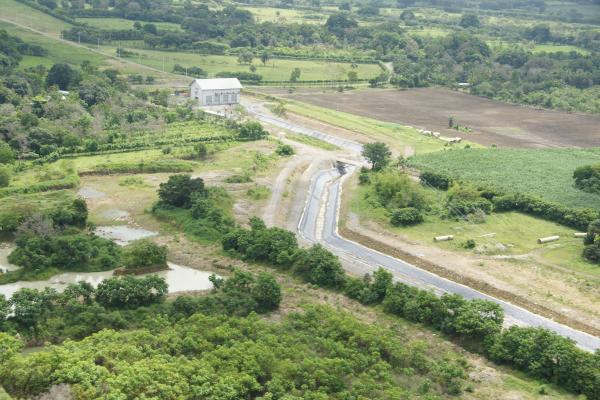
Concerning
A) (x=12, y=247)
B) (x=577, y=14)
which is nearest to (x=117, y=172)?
(x=12, y=247)

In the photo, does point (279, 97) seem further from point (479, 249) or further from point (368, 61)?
point (479, 249)

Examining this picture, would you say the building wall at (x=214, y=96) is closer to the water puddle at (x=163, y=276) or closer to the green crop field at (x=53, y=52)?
the green crop field at (x=53, y=52)

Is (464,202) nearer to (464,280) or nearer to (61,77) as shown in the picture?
(464,280)

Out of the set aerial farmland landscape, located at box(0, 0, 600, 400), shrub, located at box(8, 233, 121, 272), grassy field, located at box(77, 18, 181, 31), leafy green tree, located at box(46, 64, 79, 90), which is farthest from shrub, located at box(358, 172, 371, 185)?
grassy field, located at box(77, 18, 181, 31)

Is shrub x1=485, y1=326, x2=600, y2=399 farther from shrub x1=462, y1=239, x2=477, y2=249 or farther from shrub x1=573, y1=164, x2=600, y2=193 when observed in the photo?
shrub x1=573, y1=164, x2=600, y2=193

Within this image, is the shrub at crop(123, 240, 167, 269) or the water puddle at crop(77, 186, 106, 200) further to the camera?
the water puddle at crop(77, 186, 106, 200)

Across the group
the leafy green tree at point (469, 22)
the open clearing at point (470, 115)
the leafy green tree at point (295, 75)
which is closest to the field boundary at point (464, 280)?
the open clearing at point (470, 115)

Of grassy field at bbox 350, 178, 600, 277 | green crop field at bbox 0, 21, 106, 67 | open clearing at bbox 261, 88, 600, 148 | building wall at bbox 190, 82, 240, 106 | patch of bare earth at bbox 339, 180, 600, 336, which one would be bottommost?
patch of bare earth at bbox 339, 180, 600, 336

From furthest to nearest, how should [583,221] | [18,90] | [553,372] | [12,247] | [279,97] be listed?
1. [279,97]
2. [18,90]
3. [583,221]
4. [12,247]
5. [553,372]
